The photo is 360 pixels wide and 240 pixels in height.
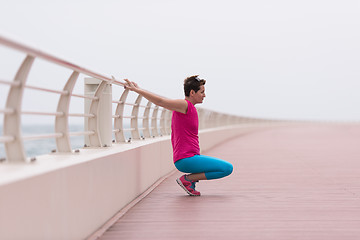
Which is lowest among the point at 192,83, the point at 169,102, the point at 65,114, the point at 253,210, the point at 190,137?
the point at 253,210

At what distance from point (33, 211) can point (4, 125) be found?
62 centimetres

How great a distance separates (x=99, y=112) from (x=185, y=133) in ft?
3.42

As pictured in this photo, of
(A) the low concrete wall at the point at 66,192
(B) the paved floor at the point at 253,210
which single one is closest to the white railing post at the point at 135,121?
(B) the paved floor at the point at 253,210

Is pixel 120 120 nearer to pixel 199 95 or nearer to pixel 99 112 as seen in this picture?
pixel 99 112

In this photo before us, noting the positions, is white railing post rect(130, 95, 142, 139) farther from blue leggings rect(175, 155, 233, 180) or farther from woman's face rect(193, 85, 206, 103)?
woman's face rect(193, 85, 206, 103)

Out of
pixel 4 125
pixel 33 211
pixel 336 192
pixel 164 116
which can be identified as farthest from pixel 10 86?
pixel 164 116

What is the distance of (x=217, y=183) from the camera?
9.00 m

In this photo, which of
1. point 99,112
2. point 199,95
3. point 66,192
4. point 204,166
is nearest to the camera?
point 66,192

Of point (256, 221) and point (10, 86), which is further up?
point (10, 86)

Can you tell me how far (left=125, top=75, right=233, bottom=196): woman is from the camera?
703 cm

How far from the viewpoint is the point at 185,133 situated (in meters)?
7.12

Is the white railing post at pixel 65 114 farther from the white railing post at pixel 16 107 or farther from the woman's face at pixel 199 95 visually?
the woman's face at pixel 199 95

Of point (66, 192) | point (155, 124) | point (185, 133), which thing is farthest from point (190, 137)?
point (155, 124)

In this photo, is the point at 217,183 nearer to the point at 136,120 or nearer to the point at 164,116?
the point at 136,120
